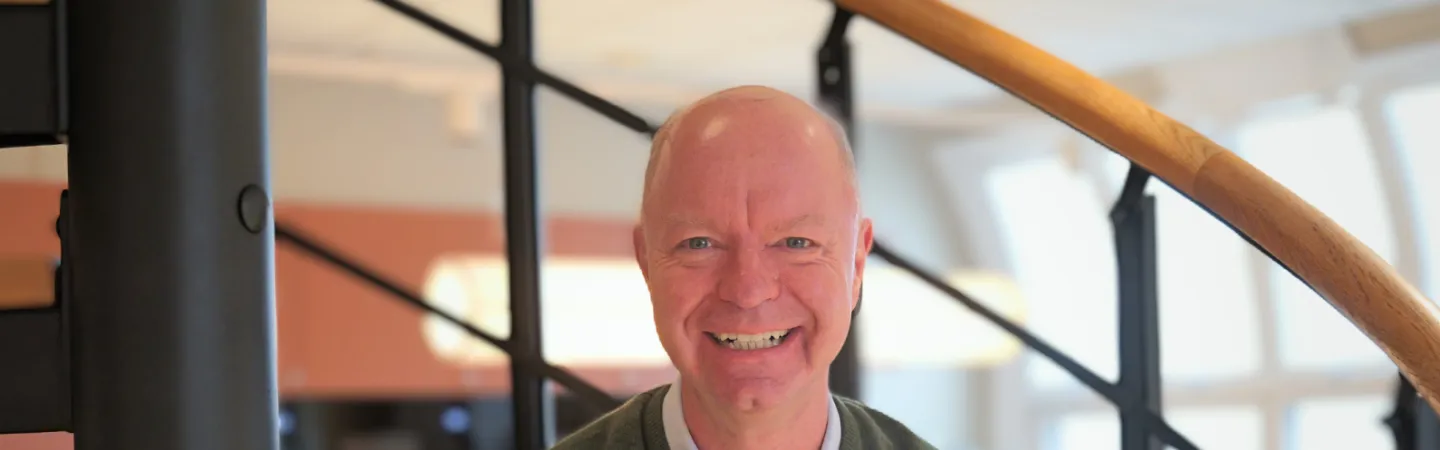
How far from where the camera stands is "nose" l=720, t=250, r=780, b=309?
85 centimetres

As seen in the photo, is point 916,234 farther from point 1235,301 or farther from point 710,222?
point 710,222

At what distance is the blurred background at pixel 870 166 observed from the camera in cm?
→ 539

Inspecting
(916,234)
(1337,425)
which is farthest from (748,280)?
(916,234)

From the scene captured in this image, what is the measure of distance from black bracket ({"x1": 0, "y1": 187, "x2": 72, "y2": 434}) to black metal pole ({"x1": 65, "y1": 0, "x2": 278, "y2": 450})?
12 millimetres

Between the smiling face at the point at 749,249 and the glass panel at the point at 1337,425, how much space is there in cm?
592

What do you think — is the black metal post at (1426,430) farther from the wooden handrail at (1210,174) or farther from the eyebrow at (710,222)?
the eyebrow at (710,222)

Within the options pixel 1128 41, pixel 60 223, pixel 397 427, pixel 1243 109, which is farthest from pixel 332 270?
pixel 60 223

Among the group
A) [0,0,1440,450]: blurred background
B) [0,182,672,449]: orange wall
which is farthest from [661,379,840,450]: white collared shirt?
[0,182,672,449]: orange wall

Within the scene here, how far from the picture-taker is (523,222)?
1242 mm

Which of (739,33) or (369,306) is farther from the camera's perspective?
(369,306)

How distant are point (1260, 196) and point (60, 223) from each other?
76 centimetres

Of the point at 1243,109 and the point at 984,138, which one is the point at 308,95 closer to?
the point at 984,138

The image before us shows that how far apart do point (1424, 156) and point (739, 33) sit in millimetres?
2720

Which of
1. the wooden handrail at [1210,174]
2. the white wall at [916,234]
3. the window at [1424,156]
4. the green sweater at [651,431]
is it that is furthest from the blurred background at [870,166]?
the green sweater at [651,431]
